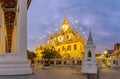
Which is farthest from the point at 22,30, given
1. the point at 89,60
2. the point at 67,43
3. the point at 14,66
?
the point at 67,43

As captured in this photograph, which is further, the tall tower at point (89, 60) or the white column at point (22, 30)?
the tall tower at point (89, 60)

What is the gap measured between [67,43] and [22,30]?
37.5 metres

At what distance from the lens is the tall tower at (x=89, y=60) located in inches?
613

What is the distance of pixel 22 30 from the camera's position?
12789mm

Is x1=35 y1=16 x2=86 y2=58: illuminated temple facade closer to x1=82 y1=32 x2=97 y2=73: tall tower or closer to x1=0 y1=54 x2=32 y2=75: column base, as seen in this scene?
x1=82 y1=32 x2=97 y2=73: tall tower

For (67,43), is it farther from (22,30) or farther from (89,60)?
(22,30)

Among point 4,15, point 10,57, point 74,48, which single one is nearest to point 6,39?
point 4,15

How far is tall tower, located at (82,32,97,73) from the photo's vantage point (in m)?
15.6

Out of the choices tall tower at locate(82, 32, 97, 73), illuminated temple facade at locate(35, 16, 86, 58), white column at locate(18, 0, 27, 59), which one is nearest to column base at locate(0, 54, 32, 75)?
white column at locate(18, 0, 27, 59)

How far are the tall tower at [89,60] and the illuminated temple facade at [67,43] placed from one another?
93.8ft

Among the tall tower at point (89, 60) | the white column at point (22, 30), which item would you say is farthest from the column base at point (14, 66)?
the tall tower at point (89, 60)

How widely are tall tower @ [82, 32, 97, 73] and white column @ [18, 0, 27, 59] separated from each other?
419cm

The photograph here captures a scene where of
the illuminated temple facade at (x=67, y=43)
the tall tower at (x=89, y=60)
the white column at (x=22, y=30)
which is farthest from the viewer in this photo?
the illuminated temple facade at (x=67, y=43)

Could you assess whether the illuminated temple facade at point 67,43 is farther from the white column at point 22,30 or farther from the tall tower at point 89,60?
the white column at point 22,30
